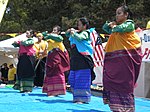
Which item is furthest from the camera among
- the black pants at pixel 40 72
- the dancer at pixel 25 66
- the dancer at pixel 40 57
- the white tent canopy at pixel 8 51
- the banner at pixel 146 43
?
the white tent canopy at pixel 8 51

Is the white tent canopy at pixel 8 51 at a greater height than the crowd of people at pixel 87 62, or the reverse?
the white tent canopy at pixel 8 51

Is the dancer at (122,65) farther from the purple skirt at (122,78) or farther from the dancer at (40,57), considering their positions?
A: the dancer at (40,57)

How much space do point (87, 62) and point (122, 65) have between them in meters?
1.37

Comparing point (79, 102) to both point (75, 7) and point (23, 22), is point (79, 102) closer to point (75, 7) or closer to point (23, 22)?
point (75, 7)

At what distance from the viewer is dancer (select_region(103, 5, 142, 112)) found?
163 inches

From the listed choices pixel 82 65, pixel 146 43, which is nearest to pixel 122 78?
pixel 82 65

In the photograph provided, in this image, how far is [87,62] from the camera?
5.53 m

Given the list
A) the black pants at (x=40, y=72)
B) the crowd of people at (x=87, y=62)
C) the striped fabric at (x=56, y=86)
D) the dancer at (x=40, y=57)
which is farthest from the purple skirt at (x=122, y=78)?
the black pants at (x=40, y=72)

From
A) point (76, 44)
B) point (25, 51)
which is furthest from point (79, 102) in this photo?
point (25, 51)

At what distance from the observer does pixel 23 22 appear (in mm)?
25312

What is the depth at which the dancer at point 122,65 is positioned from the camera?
4.15 m

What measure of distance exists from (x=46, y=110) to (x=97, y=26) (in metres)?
15.3

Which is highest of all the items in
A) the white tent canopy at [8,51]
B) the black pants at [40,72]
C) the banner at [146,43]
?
the white tent canopy at [8,51]

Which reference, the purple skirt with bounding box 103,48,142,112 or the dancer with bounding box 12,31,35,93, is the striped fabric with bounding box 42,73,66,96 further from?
the purple skirt with bounding box 103,48,142,112
